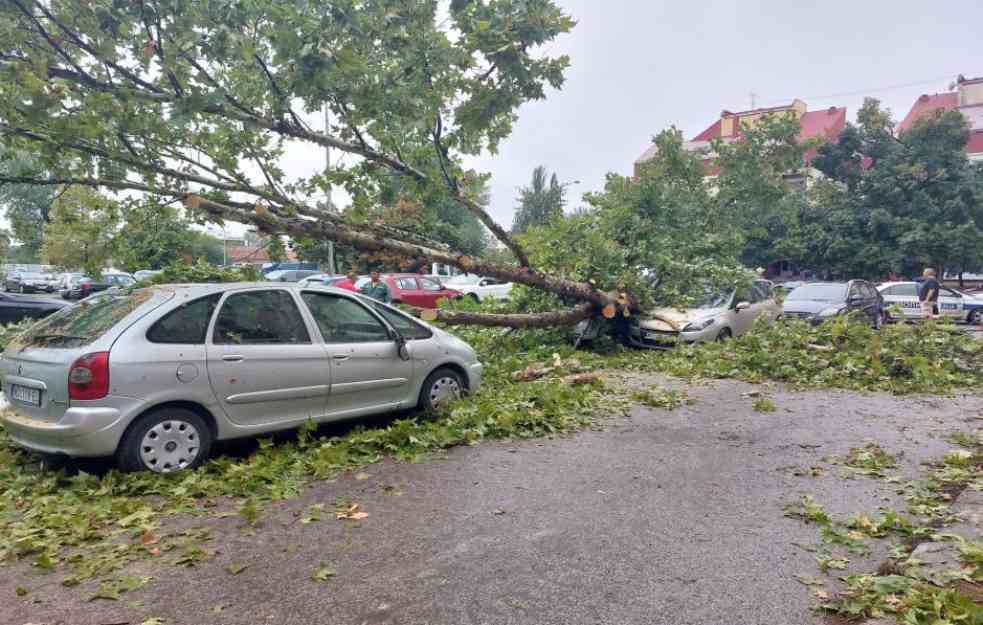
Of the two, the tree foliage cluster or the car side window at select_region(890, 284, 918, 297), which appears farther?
the car side window at select_region(890, 284, 918, 297)

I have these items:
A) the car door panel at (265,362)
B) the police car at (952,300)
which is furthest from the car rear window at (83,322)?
the police car at (952,300)

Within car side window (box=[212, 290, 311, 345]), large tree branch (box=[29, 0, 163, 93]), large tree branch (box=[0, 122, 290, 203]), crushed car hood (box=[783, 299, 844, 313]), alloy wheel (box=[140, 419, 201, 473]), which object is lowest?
alloy wheel (box=[140, 419, 201, 473])

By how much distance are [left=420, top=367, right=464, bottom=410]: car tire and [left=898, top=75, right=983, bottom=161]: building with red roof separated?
43.3m

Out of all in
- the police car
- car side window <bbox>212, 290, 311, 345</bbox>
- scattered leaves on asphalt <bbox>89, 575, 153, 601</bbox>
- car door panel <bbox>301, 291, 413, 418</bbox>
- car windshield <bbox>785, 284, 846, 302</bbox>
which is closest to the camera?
scattered leaves on asphalt <bbox>89, 575, 153, 601</bbox>

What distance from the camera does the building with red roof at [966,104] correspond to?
4034cm

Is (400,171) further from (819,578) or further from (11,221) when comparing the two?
(819,578)

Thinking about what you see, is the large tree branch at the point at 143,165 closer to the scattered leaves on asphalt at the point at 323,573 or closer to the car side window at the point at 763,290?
the scattered leaves on asphalt at the point at 323,573

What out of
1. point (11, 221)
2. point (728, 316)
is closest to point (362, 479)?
point (11, 221)

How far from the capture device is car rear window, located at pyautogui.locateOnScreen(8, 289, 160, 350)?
5.02 meters

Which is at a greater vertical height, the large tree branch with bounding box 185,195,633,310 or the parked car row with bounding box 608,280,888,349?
the large tree branch with bounding box 185,195,633,310

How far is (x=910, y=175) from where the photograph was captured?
103 ft

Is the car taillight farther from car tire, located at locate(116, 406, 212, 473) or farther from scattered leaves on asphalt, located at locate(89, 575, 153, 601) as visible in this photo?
scattered leaves on asphalt, located at locate(89, 575, 153, 601)

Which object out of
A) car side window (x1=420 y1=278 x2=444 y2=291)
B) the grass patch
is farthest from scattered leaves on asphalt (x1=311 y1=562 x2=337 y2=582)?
car side window (x1=420 y1=278 x2=444 y2=291)

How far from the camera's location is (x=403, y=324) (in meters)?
6.88
